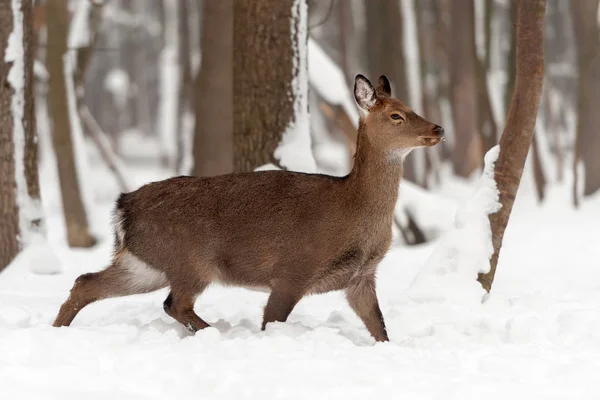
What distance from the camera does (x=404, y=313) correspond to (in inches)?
283

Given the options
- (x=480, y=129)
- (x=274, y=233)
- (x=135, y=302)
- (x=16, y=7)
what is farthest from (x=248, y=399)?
(x=480, y=129)

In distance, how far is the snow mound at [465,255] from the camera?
24.5 feet

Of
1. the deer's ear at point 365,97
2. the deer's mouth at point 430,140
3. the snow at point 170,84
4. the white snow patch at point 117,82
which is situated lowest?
the white snow patch at point 117,82

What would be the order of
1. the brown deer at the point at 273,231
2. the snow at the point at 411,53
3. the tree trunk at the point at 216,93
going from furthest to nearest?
1. the snow at the point at 411,53
2. the tree trunk at the point at 216,93
3. the brown deer at the point at 273,231

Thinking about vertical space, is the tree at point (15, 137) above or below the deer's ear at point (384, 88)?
below

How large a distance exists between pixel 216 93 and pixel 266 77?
15.7ft

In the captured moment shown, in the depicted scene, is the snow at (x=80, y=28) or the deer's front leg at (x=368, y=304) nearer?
the deer's front leg at (x=368, y=304)

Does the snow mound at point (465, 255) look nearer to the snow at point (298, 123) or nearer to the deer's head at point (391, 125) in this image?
the deer's head at point (391, 125)

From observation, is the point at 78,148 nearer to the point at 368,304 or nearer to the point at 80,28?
the point at 80,28

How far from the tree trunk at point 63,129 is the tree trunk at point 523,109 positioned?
8.70 metres

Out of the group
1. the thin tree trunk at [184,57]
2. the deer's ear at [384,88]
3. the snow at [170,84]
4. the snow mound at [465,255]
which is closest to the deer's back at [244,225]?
the deer's ear at [384,88]

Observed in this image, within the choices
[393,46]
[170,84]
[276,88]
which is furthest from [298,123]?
[170,84]

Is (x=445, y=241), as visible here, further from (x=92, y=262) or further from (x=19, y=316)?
(x=92, y=262)

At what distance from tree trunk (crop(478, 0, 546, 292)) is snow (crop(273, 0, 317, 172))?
184 cm
